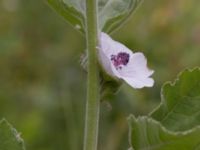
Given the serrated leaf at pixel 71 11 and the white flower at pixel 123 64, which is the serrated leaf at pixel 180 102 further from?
the serrated leaf at pixel 71 11

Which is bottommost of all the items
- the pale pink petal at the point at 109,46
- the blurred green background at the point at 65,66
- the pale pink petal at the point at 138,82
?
the blurred green background at the point at 65,66

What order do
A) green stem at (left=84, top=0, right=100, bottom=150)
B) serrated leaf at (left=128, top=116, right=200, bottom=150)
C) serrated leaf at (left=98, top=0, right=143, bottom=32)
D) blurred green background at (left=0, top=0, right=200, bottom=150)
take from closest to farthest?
serrated leaf at (left=128, top=116, right=200, bottom=150) < green stem at (left=84, top=0, right=100, bottom=150) < serrated leaf at (left=98, top=0, right=143, bottom=32) < blurred green background at (left=0, top=0, right=200, bottom=150)

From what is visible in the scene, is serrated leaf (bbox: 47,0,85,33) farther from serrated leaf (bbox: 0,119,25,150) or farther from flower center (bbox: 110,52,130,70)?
serrated leaf (bbox: 0,119,25,150)

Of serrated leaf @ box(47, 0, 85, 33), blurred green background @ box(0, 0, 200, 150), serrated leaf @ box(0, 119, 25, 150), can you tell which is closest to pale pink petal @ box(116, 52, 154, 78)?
serrated leaf @ box(47, 0, 85, 33)

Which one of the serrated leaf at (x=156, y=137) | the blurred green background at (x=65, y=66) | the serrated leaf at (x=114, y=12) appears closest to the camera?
the serrated leaf at (x=156, y=137)

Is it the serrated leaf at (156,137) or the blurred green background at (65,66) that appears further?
the blurred green background at (65,66)

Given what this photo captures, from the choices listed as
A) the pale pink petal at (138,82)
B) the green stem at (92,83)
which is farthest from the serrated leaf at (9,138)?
the pale pink petal at (138,82)

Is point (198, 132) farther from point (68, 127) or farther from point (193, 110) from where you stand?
point (68, 127)

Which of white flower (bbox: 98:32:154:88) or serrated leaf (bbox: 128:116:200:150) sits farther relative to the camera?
white flower (bbox: 98:32:154:88)
